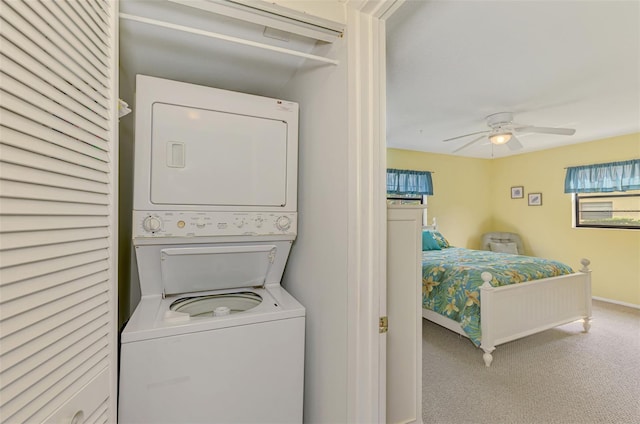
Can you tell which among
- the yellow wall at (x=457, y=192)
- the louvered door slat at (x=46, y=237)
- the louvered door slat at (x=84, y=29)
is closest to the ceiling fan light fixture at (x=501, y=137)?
the yellow wall at (x=457, y=192)

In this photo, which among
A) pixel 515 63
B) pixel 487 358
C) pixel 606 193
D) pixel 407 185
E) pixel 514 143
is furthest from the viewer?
pixel 407 185

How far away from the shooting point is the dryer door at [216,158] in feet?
Answer: 4.01

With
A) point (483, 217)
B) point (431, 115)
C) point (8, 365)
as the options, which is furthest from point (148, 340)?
point (483, 217)

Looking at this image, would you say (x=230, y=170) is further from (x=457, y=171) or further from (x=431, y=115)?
(x=457, y=171)

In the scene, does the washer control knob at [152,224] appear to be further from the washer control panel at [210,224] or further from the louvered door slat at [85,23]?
the louvered door slat at [85,23]

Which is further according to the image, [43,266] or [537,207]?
[537,207]

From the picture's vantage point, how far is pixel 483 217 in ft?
18.0

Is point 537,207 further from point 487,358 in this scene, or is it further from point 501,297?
point 487,358

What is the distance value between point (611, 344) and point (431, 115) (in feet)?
9.39

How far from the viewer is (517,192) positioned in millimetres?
5102

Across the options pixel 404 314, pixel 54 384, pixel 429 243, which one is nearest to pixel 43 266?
pixel 54 384

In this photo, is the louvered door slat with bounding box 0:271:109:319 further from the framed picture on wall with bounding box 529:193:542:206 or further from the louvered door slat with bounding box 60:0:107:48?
the framed picture on wall with bounding box 529:193:542:206

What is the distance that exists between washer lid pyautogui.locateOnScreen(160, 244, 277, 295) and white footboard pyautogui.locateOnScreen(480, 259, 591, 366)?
197cm

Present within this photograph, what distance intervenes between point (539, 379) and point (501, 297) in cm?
63
